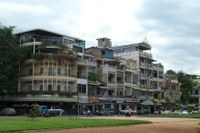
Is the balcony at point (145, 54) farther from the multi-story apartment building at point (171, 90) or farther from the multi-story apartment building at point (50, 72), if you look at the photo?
the multi-story apartment building at point (50, 72)

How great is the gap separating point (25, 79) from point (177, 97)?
192 feet

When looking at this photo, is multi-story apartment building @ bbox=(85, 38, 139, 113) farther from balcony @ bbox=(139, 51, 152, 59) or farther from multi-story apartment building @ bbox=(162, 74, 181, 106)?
multi-story apartment building @ bbox=(162, 74, 181, 106)

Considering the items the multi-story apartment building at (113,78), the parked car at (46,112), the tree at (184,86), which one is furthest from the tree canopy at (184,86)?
the parked car at (46,112)

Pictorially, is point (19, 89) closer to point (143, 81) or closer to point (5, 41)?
point (5, 41)

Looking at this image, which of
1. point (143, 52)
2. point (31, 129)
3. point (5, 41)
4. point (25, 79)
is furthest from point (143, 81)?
point (31, 129)

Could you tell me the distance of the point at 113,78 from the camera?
100m

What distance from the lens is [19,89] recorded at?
8550 centimetres

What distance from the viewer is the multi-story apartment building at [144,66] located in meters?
111

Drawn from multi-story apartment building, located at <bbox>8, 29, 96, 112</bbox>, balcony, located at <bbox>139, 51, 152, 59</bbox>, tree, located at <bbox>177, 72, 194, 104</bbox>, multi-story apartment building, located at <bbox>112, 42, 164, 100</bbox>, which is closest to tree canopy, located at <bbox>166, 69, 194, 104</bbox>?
tree, located at <bbox>177, 72, 194, 104</bbox>

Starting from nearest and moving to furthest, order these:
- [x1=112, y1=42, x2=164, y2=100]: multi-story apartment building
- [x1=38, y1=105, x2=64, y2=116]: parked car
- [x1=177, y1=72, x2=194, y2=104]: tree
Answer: [x1=38, y1=105, x2=64, y2=116]: parked car, [x1=112, y1=42, x2=164, y2=100]: multi-story apartment building, [x1=177, y1=72, x2=194, y2=104]: tree

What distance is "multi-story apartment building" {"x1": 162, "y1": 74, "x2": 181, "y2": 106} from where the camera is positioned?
124 metres

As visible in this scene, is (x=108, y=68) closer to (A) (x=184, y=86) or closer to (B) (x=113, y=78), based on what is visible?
(B) (x=113, y=78)

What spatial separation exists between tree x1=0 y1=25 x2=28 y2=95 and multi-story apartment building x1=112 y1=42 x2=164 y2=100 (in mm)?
37406

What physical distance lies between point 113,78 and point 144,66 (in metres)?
15.3
